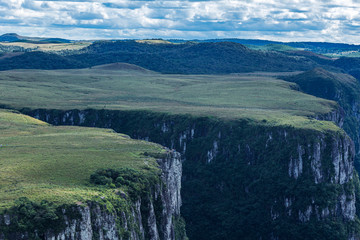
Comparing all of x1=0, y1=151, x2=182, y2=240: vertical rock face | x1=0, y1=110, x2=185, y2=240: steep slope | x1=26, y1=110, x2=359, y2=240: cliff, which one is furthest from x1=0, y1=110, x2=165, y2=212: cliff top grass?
x1=26, y1=110, x2=359, y2=240: cliff

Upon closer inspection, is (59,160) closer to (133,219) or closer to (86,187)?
(86,187)

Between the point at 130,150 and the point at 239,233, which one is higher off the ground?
the point at 130,150

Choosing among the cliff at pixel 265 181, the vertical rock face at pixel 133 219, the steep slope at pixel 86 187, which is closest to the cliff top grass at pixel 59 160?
the steep slope at pixel 86 187

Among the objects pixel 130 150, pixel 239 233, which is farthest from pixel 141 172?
pixel 239 233

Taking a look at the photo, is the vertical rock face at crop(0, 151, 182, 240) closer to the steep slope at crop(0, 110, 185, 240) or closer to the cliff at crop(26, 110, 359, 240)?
the steep slope at crop(0, 110, 185, 240)

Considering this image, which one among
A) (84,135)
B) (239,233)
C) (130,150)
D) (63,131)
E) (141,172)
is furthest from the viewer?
(239,233)

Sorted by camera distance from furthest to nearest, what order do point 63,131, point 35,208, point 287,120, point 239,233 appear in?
1. point 287,120
2. point 239,233
3. point 63,131
4. point 35,208

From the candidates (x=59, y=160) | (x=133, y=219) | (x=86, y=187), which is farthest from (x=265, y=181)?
(x=86, y=187)

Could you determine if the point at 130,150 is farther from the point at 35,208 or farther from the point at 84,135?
the point at 35,208
